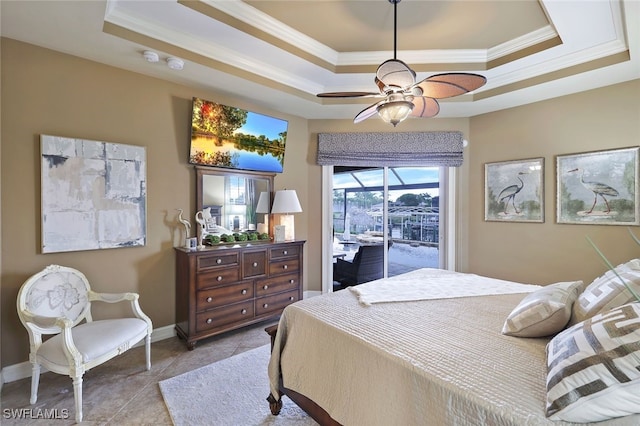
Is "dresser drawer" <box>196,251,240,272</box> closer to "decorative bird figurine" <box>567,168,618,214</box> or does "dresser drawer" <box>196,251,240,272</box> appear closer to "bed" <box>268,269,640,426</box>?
"bed" <box>268,269,640,426</box>

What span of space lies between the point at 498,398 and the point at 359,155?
3.43 metres

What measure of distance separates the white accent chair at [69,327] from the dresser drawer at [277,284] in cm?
117

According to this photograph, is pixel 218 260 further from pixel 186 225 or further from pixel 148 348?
pixel 148 348

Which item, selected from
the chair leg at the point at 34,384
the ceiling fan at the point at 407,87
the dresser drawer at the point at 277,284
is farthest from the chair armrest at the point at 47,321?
the ceiling fan at the point at 407,87

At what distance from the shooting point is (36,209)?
2344mm

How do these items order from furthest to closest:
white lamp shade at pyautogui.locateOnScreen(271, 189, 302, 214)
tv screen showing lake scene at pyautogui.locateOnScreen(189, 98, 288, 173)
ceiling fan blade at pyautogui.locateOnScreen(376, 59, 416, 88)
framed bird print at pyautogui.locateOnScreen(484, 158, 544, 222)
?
white lamp shade at pyautogui.locateOnScreen(271, 189, 302, 214) → framed bird print at pyautogui.locateOnScreen(484, 158, 544, 222) → tv screen showing lake scene at pyautogui.locateOnScreen(189, 98, 288, 173) → ceiling fan blade at pyautogui.locateOnScreen(376, 59, 416, 88)

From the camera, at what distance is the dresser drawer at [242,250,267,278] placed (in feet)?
10.3

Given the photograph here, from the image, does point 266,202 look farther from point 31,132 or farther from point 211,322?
point 31,132

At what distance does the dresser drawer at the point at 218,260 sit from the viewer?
2846mm

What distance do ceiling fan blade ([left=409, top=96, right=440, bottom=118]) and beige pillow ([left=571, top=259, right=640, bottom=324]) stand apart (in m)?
1.59

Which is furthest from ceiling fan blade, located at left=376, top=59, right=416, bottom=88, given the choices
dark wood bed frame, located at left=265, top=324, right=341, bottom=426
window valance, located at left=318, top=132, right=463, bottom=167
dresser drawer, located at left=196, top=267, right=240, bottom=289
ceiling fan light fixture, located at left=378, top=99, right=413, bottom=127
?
dresser drawer, located at left=196, top=267, right=240, bottom=289

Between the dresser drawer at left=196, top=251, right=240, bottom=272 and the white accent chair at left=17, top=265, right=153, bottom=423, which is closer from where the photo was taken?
the white accent chair at left=17, top=265, right=153, bottom=423

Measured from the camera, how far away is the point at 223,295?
9.83ft

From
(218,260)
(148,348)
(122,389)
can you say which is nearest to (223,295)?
(218,260)
